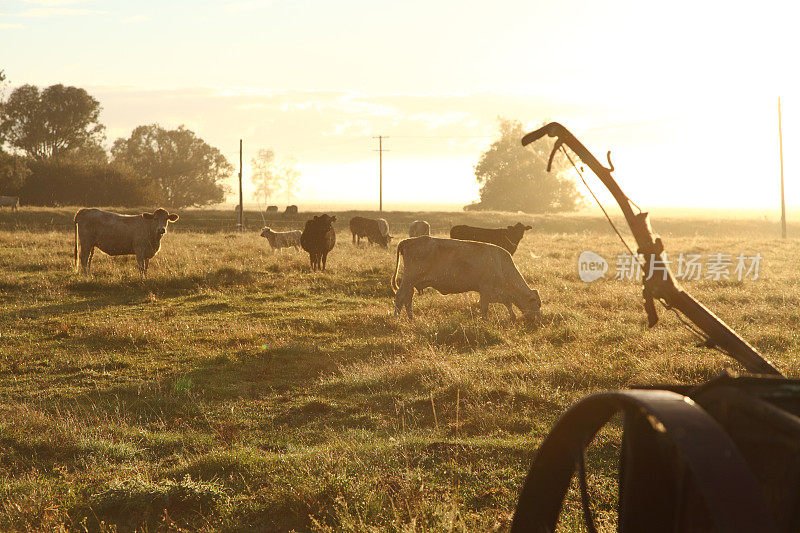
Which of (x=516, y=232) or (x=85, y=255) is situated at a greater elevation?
(x=516, y=232)

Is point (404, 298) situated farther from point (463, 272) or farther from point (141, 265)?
point (141, 265)

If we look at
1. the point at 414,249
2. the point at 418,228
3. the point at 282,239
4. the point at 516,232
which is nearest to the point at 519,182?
the point at 418,228

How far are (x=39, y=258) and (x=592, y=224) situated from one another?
4840 cm

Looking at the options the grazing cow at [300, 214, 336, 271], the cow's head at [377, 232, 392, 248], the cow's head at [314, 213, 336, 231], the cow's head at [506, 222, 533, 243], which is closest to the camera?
the cow's head at [506, 222, 533, 243]

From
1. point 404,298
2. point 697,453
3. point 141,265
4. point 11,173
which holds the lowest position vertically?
point 404,298

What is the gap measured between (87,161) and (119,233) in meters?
52.7

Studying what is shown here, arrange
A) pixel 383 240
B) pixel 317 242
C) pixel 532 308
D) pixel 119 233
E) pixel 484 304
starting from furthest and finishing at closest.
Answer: pixel 383 240 < pixel 317 242 < pixel 119 233 < pixel 484 304 < pixel 532 308

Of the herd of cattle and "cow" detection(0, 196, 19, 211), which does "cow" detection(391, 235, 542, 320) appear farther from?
"cow" detection(0, 196, 19, 211)

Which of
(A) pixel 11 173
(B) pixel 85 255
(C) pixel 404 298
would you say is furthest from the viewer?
(A) pixel 11 173

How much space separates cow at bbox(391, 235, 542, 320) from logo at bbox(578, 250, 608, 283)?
6.61 metres

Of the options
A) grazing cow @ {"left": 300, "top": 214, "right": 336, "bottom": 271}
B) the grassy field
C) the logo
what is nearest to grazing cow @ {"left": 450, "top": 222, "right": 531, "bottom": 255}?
the logo

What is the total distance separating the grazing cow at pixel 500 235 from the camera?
66.8 feet

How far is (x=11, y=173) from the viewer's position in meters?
52.4

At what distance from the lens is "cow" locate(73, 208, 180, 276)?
18750mm
